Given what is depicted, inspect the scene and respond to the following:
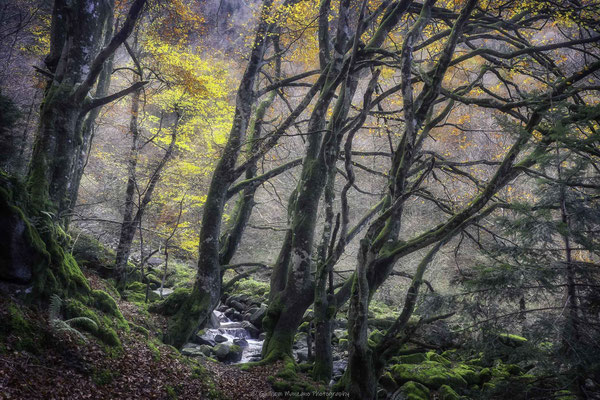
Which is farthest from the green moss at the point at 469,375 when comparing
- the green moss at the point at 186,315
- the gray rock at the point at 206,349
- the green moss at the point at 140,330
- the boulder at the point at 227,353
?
the green moss at the point at 140,330

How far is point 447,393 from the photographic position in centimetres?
729

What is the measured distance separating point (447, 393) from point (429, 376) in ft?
2.26

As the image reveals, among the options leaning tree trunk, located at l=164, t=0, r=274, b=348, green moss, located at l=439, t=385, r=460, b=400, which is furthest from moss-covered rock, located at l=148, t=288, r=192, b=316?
green moss, located at l=439, t=385, r=460, b=400

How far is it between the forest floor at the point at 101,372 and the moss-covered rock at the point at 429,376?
324 cm

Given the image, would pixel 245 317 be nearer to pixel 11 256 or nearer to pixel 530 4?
pixel 11 256

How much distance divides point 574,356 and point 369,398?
9.34ft

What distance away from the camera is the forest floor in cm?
337

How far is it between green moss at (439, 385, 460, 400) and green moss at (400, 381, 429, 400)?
293 mm

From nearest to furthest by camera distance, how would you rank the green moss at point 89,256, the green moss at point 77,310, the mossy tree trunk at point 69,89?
the green moss at point 77,310
the mossy tree trunk at point 69,89
the green moss at point 89,256

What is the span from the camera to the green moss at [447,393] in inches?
281

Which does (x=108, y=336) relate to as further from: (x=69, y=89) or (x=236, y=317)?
(x=236, y=317)

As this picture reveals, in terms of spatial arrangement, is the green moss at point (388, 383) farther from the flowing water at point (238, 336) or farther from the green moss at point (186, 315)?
the green moss at point (186, 315)

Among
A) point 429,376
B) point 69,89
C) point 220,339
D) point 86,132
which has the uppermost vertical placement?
point 86,132

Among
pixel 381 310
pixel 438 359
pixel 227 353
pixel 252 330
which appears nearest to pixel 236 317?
pixel 252 330
